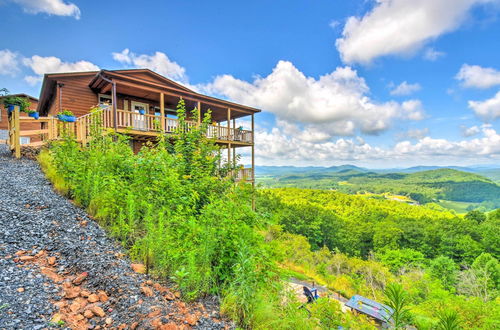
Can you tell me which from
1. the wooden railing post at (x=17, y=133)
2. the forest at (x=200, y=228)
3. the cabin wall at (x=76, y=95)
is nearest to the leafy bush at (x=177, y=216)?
the forest at (x=200, y=228)

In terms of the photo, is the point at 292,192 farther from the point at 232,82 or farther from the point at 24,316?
the point at 24,316

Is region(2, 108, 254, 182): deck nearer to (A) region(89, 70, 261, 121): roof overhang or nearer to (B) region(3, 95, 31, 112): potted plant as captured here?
(B) region(3, 95, 31, 112): potted plant

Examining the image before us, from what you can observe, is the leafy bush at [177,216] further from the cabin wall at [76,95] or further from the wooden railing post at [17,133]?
the cabin wall at [76,95]

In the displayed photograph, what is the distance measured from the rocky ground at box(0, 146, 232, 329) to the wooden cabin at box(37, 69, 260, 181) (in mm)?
5895

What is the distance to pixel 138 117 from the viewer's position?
11320mm

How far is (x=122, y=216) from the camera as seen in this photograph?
9.52 ft

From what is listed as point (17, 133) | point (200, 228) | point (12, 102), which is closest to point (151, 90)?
point (12, 102)

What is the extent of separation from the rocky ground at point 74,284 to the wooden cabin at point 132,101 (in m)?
5.90

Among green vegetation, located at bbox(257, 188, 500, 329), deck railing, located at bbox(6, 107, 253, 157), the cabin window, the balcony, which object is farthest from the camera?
green vegetation, located at bbox(257, 188, 500, 329)

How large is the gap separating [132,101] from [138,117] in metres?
1.46

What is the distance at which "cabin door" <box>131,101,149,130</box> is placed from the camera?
9637mm

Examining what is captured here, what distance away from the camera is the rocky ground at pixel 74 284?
1.63 m

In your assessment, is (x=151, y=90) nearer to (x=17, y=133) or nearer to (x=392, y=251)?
(x=17, y=133)

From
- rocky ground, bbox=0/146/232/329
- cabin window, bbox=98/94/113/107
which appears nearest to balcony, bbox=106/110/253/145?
cabin window, bbox=98/94/113/107
